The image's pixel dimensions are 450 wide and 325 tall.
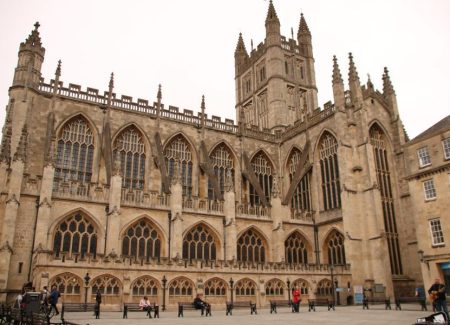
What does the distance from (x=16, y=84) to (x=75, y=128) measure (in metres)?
4.96

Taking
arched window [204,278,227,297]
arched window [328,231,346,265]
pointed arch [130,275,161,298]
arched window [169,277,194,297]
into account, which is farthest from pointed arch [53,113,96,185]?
arched window [328,231,346,265]

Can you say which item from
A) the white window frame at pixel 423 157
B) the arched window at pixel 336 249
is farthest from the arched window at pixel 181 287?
the white window frame at pixel 423 157

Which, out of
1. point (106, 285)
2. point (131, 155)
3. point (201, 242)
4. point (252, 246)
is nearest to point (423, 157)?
point (252, 246)

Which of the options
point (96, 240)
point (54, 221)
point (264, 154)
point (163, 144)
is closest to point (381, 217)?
point (264, 154)

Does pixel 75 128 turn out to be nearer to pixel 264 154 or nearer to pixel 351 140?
pixel 264 154

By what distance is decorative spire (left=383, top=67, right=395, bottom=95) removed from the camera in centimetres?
3628

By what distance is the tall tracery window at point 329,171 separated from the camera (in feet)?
110

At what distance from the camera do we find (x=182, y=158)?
34.9 m

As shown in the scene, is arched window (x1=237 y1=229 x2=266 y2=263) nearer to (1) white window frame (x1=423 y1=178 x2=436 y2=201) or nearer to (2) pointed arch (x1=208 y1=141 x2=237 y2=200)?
(2) pointed arch (x1=208 y1=141 x2=237 y2=200)

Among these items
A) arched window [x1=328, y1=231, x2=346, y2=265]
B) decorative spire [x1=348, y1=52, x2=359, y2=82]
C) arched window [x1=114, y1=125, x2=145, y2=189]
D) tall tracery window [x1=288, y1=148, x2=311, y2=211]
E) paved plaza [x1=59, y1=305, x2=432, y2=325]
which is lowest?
paved plaza [x1=59, y1=305, x2=432, y2=325]

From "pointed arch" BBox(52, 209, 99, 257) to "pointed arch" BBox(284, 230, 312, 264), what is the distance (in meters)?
15.2

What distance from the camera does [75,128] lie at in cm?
3098

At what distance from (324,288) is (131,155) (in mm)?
17766

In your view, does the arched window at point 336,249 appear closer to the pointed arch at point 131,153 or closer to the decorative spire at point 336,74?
the decorative spire at point 336,74
